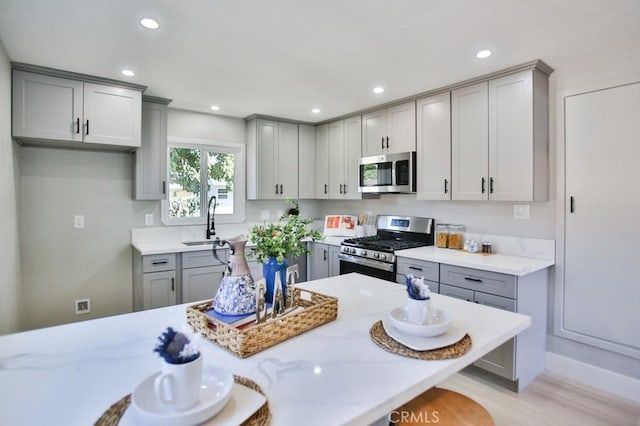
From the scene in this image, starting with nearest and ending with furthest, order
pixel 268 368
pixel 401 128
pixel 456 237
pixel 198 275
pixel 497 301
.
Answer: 1. pixel 268 368
2. pixel 497 301
3. pixel 456 237
4. pixel 198 275
5. pixel 401 128

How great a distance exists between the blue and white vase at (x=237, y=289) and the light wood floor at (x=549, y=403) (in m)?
1.89

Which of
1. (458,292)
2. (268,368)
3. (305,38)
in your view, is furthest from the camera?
(458,292)

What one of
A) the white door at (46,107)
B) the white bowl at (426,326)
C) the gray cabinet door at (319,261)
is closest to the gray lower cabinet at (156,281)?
the white door at (46,107)

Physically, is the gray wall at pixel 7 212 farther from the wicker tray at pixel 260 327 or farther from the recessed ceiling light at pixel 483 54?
the recessed ceiling light at pixel 483 54

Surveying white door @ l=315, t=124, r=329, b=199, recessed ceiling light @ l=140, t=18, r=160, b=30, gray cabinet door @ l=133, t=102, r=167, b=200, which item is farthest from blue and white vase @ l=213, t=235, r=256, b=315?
white door @ l=315, t=124, r=329, b=199

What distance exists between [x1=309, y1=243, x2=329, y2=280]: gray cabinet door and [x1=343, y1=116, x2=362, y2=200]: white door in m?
0.69

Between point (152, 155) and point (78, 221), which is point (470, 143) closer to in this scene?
point (152, 155)

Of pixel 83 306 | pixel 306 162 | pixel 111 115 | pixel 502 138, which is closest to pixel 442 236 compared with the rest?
pixel 502 138

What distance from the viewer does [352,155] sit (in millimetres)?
4129

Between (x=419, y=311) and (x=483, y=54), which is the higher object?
(x=483, y=54)

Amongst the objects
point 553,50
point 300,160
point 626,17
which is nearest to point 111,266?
point 300,160

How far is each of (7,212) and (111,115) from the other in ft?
3.51

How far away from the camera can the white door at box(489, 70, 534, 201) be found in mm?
2621

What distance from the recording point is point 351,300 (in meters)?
1.66
